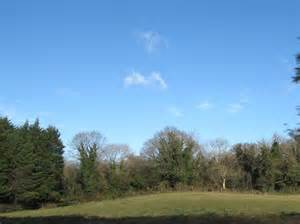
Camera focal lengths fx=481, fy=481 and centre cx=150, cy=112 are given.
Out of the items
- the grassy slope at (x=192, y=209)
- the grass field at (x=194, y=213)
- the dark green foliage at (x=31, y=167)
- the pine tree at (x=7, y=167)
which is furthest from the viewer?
the dark green foliage at (x=31, y=167)

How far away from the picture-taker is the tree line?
262 feet

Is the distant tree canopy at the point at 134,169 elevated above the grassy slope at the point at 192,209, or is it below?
above

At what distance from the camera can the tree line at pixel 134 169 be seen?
3142 inches

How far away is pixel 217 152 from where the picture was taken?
106688mm

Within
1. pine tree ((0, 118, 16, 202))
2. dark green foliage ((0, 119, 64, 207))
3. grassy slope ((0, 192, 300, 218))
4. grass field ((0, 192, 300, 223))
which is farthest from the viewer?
dark green foliage ((0, 119, 64, 207))

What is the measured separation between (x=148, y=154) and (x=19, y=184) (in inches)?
1100

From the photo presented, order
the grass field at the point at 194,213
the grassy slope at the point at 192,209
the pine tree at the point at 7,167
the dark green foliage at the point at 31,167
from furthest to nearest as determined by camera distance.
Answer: the dark green foliage at the point at 31,167
the pine tree at the point at 7,167
the grassy slope at the point at 192,209
the grass field at the point at 194,213

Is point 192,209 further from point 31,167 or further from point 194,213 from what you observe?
point 31,167

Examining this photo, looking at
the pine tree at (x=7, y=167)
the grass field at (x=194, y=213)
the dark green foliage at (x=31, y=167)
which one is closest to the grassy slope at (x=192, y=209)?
the grass field at (x=194, y=213)

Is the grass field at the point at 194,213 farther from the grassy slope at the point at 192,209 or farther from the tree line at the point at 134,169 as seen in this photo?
the tree line at the point at 134,169

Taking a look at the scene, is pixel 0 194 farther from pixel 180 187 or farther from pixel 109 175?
pixel 180 187

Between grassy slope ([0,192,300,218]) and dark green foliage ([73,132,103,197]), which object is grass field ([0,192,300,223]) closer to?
grassy slope ([0,192,300,218])

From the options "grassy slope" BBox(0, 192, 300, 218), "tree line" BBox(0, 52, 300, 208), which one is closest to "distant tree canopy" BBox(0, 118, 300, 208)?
"tree line" BBox(0, 52, 300, 208)

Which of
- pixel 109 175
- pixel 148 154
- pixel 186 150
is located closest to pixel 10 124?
pixel 109 175
